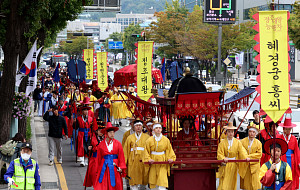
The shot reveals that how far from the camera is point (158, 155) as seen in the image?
10625mm

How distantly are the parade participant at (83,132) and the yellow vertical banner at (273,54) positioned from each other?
24.0 ft

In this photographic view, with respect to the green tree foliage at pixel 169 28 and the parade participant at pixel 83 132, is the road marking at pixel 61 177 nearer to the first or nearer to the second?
the parade participant at pixel 83 132

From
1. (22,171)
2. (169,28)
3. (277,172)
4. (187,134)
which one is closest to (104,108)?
(187,134)

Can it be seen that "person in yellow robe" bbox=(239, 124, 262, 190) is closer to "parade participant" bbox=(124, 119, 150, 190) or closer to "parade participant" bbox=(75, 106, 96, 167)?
"parade participant" bbox=(124, 119, 150, 190)

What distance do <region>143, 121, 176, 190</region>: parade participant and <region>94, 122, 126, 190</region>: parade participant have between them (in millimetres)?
511

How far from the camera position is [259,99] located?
8672 mm

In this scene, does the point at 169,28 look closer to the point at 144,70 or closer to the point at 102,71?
the point at 102,71

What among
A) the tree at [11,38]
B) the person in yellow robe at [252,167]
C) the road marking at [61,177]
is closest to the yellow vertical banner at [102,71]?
the road marking at [61,177]

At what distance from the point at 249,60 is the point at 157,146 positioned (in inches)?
2771

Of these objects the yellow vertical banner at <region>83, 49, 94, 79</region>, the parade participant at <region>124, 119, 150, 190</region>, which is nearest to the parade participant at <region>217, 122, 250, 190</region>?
the parade participant at <region>124, 119, 150, 190</region>

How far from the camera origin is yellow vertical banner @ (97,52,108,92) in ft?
73.5

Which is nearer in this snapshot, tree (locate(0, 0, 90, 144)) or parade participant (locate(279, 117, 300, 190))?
parade participant (locate(279, 117, 300, 190))

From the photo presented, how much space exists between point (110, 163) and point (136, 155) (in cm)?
136

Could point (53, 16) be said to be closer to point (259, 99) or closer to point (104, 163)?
point (104, 163)
